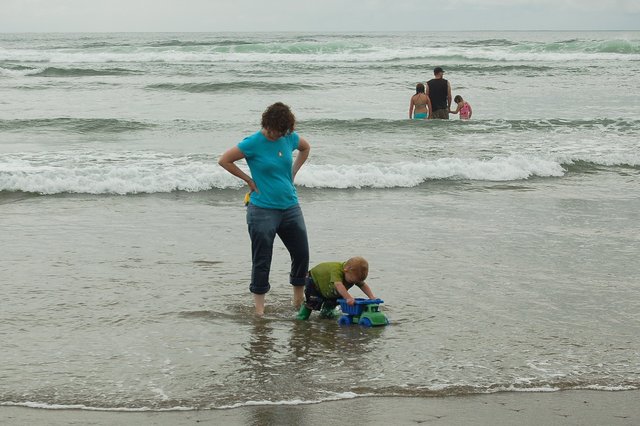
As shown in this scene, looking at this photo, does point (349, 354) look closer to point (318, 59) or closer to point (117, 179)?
point (117, 179)

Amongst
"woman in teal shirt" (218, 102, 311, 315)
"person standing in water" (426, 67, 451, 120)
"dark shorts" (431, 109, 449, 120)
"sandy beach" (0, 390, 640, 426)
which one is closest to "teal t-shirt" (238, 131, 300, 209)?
"woman in teal shirt" (218, 102, 311, 315)

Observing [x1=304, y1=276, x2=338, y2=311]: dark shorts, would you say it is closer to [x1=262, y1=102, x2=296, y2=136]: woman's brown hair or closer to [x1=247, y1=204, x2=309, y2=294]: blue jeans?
[x1=247, y1=204, x2=309, y2=294]: blue jeans

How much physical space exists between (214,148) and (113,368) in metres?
11.0

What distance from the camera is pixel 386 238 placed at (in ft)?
28.8

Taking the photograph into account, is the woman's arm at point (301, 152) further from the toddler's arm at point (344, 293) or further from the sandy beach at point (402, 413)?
the sandy beach at point (402, 413)

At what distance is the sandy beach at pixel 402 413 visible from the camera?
434 cm

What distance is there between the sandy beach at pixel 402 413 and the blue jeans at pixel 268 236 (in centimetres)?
175

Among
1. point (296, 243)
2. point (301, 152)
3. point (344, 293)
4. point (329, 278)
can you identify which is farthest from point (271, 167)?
point (344, 293)

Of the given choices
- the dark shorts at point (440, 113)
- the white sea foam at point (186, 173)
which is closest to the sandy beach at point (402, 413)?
the white sea foam at point (186, 173)

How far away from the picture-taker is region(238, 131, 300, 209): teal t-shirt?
235 inches

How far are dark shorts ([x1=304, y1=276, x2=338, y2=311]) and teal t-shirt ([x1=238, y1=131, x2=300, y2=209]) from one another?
645 millimetres

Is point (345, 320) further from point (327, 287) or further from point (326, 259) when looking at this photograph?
point (326, 259)

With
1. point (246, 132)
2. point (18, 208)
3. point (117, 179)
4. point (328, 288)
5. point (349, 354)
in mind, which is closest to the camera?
point (349, 354)

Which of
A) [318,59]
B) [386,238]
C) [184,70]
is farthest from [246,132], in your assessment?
[318,59]
